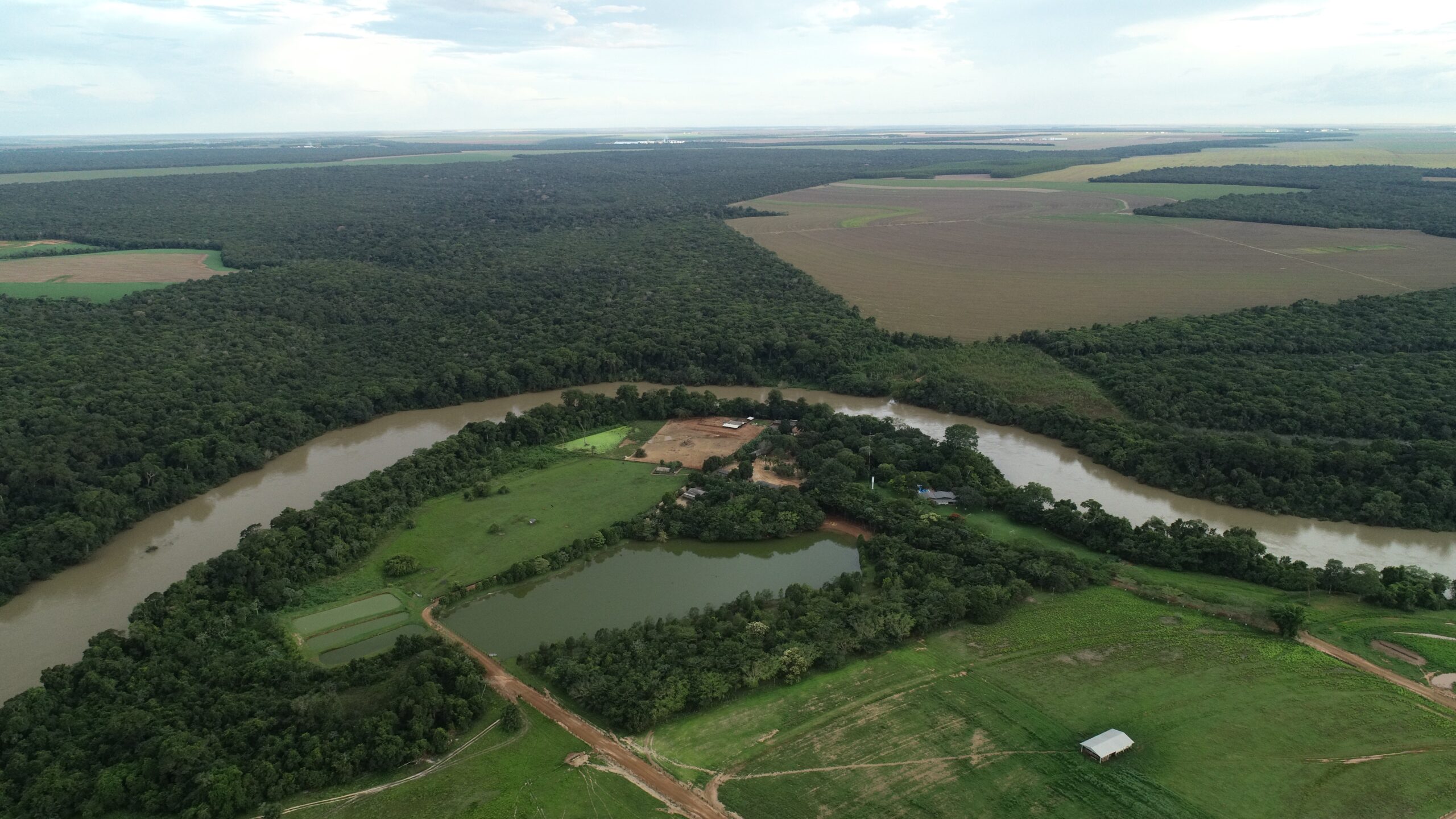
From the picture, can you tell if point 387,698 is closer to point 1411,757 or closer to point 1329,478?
point 1411,757

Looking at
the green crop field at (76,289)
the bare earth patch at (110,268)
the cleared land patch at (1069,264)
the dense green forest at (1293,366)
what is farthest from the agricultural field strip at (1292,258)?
the green crop field at (76,289)

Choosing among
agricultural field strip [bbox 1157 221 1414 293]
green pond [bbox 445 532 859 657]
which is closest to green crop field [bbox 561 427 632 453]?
green pond [bbox 445 532 859 657]

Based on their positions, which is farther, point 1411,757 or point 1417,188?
point 1417,188

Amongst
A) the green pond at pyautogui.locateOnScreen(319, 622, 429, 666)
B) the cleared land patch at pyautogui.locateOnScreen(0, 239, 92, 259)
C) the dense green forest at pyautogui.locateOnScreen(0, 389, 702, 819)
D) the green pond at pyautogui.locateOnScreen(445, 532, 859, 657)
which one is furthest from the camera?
the cleared land patch at pyautogui.locateOnScreen(0, 239, 92, 259)

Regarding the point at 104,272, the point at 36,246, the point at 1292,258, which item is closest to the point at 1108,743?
the point at 1292,258

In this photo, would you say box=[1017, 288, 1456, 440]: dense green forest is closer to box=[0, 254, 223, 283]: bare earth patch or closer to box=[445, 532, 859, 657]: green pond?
box=[445, 532, 859, 657]: green pond

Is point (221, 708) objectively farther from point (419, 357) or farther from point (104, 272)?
point (104, 272)

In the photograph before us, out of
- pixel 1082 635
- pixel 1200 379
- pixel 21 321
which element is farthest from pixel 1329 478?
pixel 21 321

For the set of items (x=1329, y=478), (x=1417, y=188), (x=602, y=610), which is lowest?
(x=602, y=610)
